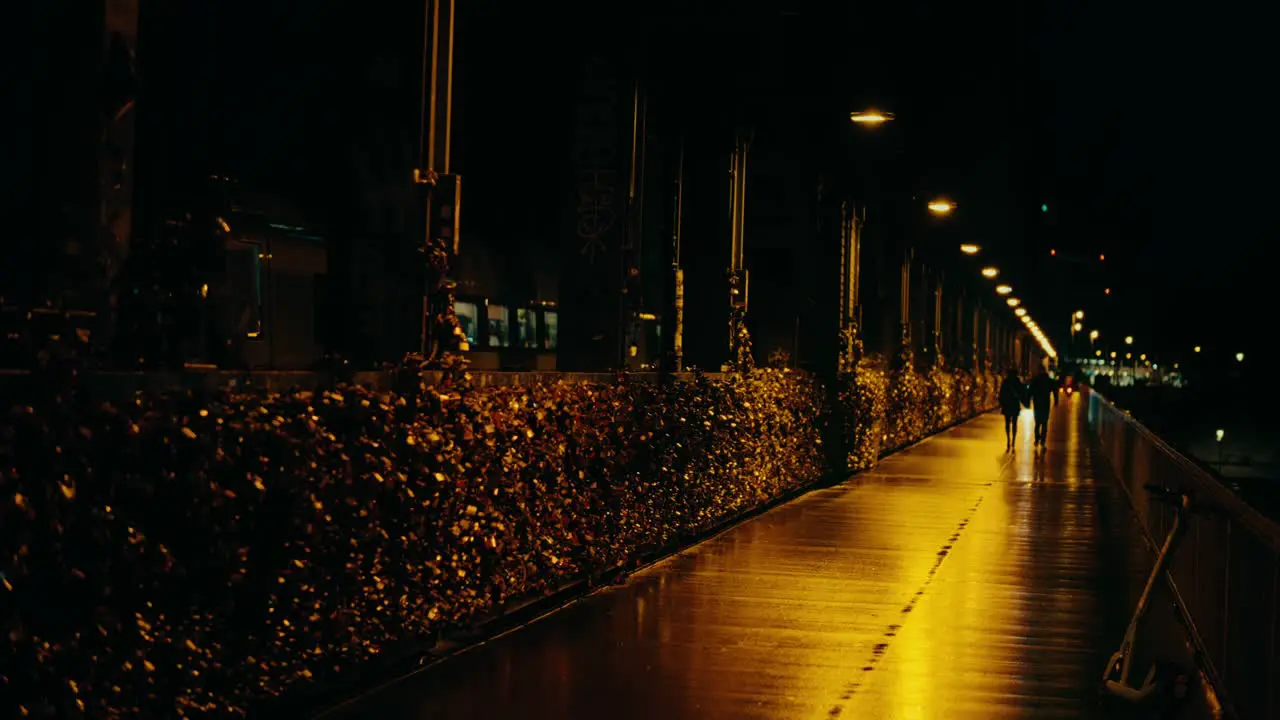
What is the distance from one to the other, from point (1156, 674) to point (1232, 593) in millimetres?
651

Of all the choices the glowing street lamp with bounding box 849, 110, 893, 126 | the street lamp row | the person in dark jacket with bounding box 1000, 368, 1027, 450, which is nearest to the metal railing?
the glowing street lamp with bounding box 849, 110, 893, 126

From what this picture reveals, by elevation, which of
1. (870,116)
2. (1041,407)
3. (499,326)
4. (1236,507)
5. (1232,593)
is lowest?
(1232,593)

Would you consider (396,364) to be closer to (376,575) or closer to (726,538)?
(376,575)

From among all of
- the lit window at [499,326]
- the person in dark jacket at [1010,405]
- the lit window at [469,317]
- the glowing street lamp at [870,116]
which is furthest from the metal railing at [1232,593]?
the person in dark jacket at [1010,405]

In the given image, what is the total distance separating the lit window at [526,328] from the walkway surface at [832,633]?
13.4 m

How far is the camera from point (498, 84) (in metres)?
28.9

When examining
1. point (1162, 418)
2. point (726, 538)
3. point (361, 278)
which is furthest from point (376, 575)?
point (1162, 418)

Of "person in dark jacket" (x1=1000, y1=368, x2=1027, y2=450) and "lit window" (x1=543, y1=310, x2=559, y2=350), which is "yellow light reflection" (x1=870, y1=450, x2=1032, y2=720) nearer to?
"lit window" (x1=543, y1=310, x2=559, y2=350)

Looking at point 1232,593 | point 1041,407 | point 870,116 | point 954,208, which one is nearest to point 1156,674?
point 1232,593

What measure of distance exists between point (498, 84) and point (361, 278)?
55.4 ft

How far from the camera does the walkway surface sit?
890cm

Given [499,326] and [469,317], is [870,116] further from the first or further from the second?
[499,326]

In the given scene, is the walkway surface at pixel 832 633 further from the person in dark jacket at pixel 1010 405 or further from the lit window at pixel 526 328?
the person in dark jacket at pixel 1010 405

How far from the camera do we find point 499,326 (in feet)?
105
